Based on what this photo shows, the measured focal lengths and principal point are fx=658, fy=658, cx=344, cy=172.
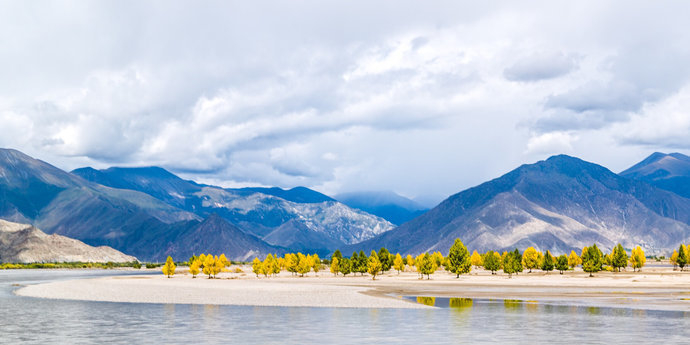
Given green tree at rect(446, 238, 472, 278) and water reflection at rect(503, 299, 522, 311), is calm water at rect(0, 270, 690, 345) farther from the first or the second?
green tree at rect(446, 238, 472, 278)

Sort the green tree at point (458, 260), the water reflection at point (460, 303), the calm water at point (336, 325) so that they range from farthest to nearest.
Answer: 1. the green tree at point (458, 260)
2. the water reflection at point (460, 303)
3. the calm water at point (336, 325)

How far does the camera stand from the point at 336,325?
60.8 metres

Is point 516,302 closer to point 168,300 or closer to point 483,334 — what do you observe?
point 483,334

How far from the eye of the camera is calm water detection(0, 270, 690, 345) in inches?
2008

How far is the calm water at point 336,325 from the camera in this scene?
167 feet

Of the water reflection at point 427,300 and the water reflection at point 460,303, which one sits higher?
the water reflection at point 460,303

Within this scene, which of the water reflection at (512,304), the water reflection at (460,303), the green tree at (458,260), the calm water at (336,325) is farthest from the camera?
the green tree at (458,260)

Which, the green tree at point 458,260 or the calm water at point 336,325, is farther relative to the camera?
the green tree at point 458,260

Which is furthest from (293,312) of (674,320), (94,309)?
(674,320)

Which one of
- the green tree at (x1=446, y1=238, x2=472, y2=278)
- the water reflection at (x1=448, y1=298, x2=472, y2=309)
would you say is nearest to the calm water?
the water reflection at (x1=448, y1=298, x2=472, y2=309)

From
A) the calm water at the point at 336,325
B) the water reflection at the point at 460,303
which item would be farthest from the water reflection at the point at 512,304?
the water reflection at the point at 460,303

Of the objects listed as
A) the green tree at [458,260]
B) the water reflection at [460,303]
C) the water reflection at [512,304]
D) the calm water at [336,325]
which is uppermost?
the green tree at [458,260]

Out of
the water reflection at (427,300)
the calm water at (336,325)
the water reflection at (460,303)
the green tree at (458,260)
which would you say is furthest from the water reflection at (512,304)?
the green tree at (458,260)

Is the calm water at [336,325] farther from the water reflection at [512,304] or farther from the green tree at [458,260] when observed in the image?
the green tree at [458,260]
